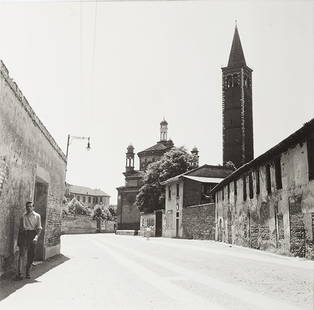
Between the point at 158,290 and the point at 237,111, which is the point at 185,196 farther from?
the point at 158,290

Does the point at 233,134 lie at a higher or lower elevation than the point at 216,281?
higher

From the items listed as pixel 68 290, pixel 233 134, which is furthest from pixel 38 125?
pixel 233 134

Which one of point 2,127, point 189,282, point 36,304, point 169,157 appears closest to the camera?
point 36,304

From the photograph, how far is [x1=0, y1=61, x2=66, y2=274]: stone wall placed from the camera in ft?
24.2

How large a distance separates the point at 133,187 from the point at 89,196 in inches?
2118

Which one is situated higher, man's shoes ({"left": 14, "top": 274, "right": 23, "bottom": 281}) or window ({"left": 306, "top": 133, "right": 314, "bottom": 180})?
window ({"left": 306, "top": 133, "right": 314, "bottom": 180})

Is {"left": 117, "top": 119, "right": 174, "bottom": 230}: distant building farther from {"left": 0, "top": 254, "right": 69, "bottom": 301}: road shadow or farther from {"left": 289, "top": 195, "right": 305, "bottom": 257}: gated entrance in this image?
{"left": 0, "top": 254, "right": 69, "bottom": 301}: road shadow

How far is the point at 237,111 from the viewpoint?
220 feet

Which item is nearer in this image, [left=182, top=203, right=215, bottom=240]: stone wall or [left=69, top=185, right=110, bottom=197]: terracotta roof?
[left=182, top=203, right=215, bottom=240]: stone wall

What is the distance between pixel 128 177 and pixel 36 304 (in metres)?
67.3

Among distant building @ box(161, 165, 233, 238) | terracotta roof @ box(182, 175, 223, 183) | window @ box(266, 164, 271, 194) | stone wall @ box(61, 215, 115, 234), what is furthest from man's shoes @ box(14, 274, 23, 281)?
stone wall @ box(61, 215, 115, 234)

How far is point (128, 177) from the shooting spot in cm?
7238

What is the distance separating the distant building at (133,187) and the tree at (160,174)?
1449 cm

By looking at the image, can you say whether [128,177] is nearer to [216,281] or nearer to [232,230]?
[232,230]
